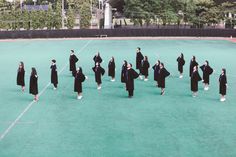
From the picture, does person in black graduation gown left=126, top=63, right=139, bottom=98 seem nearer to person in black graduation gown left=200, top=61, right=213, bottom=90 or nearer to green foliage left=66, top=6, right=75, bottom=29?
person in black graduation gown left=200, top=61, right=213, bottom=90

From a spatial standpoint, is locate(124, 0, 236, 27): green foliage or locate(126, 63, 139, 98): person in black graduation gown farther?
locate(124, 0, 236, 27): green foliage

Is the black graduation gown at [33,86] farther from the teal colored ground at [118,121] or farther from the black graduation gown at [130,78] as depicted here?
the black graduation gown at [130,78]

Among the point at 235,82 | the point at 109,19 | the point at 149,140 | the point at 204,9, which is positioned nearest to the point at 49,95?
the point at 149,140

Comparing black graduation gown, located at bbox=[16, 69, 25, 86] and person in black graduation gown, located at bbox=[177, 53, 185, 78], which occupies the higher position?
person in black graduation gown, located at bbox=[177, 53, 185, 78]

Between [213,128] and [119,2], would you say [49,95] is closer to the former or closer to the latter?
[213,128]

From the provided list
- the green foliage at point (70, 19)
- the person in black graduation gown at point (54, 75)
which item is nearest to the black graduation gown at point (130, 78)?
the person in black graduation gown at point (54, 75)

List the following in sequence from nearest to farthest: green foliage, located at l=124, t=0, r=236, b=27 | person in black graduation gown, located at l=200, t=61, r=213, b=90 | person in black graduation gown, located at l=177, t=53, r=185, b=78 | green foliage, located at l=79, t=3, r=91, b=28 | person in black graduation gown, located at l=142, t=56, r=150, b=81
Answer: person in black graduation gown, located at l=200, t=61, r=213, b=90, person in black graduation gown, located at l=142, t=56, r=150, b=81, person in black graduation gown, located at l=177, t=53, r=185, b=78, green foliage, located at l=124, t=0, r=236, b=27, green foliage, located at l=79, t=3, r=91, b=28

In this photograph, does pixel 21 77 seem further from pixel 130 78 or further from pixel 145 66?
pixel 145 66

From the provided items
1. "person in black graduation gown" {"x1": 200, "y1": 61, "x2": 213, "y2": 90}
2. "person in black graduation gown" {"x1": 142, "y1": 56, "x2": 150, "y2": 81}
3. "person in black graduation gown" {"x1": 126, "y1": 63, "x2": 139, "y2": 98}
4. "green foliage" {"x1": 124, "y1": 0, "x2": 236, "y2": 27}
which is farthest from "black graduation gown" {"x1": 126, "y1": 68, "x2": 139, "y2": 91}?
"green foliage" {"x1": 124, "y1": 0, "x2": 236, "y2": 27}

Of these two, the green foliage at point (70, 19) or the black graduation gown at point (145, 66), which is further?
the green foliage at point (70, 19)

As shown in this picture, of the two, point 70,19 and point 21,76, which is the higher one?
point 70,19

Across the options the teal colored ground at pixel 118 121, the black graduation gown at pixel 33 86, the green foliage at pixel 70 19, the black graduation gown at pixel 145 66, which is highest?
the green foliage at pixel 70 19

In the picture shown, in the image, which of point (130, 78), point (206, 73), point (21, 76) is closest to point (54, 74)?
point (21, 76)

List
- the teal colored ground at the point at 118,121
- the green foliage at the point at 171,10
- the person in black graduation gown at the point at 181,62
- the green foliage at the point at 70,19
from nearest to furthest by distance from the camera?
1. the teal colored ground at the point at 118,121
2. the person in black graduation gown at the point at 181,62
3. the green foliage at the point at 171,10
4. the green foliage at the point at 70,19
